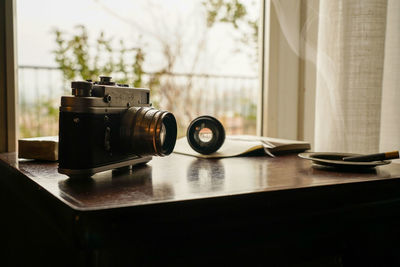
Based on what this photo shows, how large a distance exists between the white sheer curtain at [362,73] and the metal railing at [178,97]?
4.27ft

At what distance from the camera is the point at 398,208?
0.67m

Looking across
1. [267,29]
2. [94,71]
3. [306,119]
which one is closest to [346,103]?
[306,119]

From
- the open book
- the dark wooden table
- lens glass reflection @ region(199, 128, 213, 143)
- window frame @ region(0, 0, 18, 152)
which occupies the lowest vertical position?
the dark wooden table

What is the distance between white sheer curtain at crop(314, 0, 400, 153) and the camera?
3.75ft

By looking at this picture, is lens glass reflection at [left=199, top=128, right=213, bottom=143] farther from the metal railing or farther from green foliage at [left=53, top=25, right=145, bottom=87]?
the metal railing

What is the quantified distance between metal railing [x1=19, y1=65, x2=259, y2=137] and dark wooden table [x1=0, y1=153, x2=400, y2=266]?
134 centimetres

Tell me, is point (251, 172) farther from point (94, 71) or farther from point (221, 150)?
point (94, 71)

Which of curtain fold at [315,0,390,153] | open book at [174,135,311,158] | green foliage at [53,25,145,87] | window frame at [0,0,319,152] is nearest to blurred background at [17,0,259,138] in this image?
green foliage at [53,25,145,87]

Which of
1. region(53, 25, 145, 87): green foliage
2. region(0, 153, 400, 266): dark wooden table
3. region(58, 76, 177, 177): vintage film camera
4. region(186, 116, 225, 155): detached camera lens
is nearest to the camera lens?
region(0, 153, 400, 266): dark wooden table

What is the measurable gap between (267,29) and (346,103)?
57 cm

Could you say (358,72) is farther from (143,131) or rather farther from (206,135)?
(143,131)

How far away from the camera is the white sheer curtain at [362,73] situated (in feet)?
3.75

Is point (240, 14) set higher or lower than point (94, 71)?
higher

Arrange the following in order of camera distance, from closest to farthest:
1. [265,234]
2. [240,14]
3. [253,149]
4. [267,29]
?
1. [265,234]
2. [253,149]
3. [267,29]
4. [240,14]
